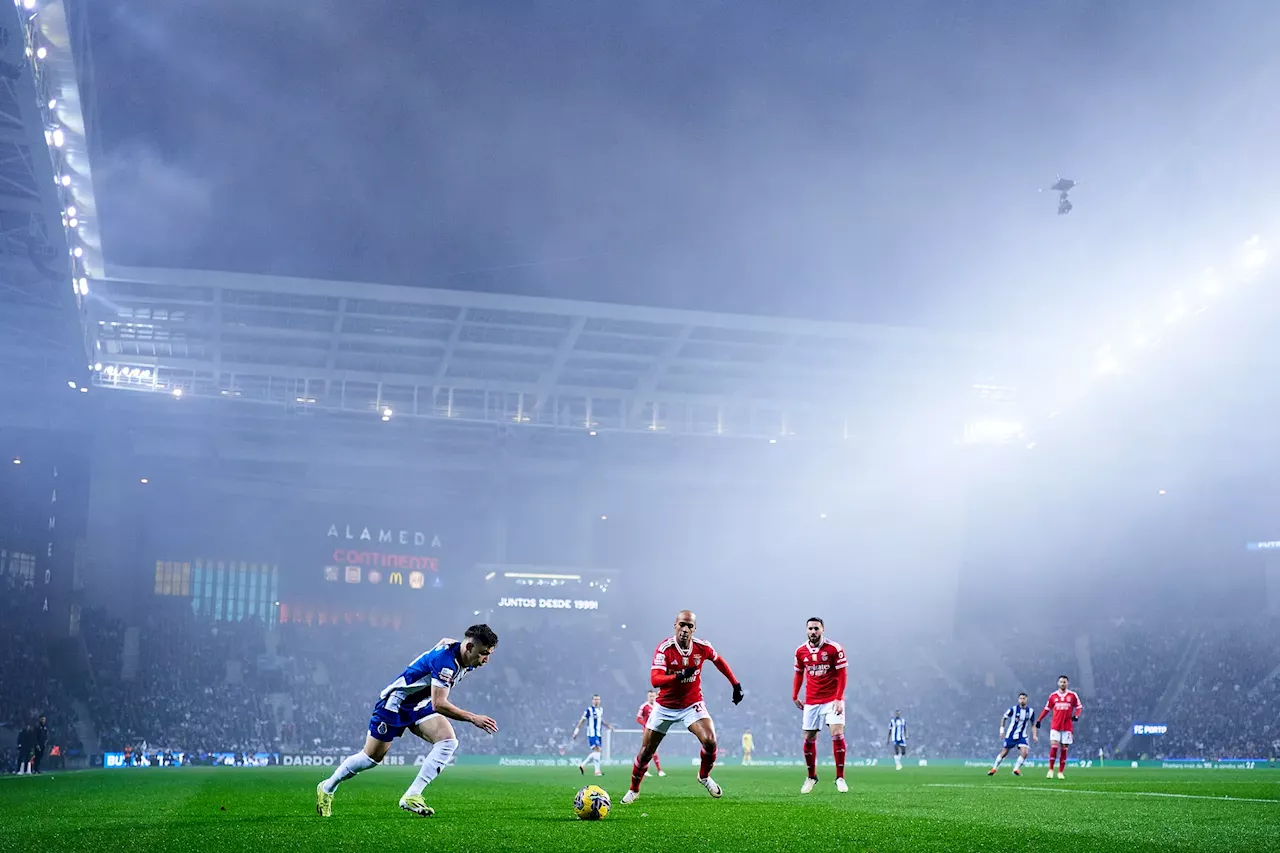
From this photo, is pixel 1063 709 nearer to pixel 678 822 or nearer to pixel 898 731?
pixel 898 731

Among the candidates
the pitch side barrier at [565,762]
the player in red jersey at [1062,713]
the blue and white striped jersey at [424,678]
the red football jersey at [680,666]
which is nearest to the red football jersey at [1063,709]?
the player in red jersey at [1062,713]

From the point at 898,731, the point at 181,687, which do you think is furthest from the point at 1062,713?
the point at 181,687

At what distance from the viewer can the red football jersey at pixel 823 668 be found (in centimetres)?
1961

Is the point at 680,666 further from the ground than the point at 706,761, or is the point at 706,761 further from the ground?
the point at 680,666

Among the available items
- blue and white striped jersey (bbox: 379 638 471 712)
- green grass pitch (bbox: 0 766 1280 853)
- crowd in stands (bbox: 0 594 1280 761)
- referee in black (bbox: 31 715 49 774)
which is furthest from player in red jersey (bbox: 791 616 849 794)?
crowd in stands (bbox: 0 594 1280 761)

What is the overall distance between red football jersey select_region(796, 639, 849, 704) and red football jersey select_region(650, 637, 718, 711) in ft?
15.9

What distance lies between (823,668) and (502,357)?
35.8 m

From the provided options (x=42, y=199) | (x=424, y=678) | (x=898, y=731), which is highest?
(x=42, y=199)

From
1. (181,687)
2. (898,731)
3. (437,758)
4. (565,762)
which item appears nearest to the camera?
(437,758)

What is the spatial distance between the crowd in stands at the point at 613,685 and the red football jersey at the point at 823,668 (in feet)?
106

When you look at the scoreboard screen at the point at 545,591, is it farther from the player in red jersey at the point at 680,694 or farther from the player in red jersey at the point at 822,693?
the player in red jersey at the point at 680,694

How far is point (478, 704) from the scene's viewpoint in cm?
5516

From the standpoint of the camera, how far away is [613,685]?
198 ft

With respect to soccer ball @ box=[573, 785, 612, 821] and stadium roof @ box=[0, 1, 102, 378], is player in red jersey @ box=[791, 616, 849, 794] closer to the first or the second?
soccer ball @ box=[573, 785, 612, 821]
